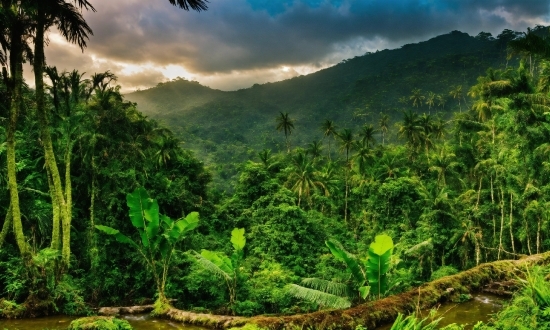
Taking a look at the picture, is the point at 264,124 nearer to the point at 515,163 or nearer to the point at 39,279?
the point at 515,163

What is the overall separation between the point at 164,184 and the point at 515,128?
21262 millimetres

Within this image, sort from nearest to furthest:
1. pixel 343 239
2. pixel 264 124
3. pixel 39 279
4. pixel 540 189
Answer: pixel 39 279, pixel 540 189, pixel 343 239, pixel 264 124

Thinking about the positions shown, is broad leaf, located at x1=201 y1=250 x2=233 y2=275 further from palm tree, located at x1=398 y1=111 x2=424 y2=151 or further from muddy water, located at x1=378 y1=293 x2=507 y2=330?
palm tree, located at x1=398 y1=111 x2=424 y2=151

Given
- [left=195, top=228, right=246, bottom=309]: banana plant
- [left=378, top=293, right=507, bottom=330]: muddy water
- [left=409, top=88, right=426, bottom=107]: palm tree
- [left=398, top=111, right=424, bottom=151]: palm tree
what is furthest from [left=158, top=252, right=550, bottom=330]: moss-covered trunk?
[left=409, top=88, right=426, bottom=107]: palm tree

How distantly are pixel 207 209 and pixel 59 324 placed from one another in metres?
17.5

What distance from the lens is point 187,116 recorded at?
4370 inches

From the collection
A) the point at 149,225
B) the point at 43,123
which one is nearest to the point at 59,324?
the point at 149,225

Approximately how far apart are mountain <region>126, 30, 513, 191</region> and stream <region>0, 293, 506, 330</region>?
4282 centimetres

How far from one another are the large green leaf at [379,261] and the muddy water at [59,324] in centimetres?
504

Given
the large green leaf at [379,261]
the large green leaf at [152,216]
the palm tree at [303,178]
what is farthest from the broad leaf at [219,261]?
the palm tree at [303,178]

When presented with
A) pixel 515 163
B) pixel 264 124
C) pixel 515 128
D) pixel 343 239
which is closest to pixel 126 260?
pixel 343 239

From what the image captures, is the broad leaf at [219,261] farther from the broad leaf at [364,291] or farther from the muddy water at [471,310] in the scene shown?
the muddy water at [471,310]

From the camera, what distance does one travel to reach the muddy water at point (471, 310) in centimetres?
714

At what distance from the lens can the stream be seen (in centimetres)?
730
